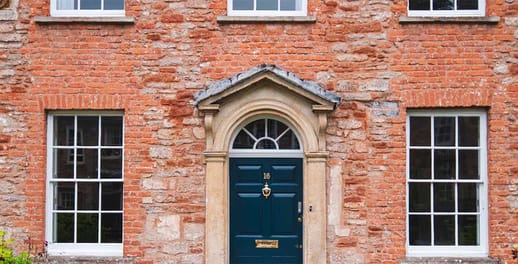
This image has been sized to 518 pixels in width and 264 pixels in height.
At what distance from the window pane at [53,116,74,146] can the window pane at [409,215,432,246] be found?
5.43 m

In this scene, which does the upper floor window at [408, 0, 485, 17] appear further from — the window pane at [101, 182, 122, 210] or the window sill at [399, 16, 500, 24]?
the window pane at [101, 182, 122, 210]

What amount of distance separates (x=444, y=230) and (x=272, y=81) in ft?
11.5

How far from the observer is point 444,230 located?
9.66 metres

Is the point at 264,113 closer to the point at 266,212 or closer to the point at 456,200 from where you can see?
the point at 266,212

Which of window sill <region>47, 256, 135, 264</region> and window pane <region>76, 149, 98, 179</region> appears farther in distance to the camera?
window pane <region>76, 149, 98, 179</region>

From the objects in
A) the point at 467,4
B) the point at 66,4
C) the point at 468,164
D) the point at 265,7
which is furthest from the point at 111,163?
the point at 467,4

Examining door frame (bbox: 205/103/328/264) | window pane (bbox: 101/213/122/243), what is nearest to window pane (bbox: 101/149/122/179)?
window pane (bbox: 101/213/122/243)

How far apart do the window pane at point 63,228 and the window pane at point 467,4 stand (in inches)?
271

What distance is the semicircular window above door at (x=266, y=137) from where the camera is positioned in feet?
31.8

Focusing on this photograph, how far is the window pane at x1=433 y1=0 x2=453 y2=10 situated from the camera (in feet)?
32.2

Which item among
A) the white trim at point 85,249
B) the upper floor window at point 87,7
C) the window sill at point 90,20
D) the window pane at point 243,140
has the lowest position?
the white trim at point 85,249

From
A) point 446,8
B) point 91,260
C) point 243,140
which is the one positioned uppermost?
point 446,8

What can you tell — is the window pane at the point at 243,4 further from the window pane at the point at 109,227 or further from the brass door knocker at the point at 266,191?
the window pane at the point at 109,227

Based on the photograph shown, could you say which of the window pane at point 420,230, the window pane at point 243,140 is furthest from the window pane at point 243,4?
the window pane at point 420,230
